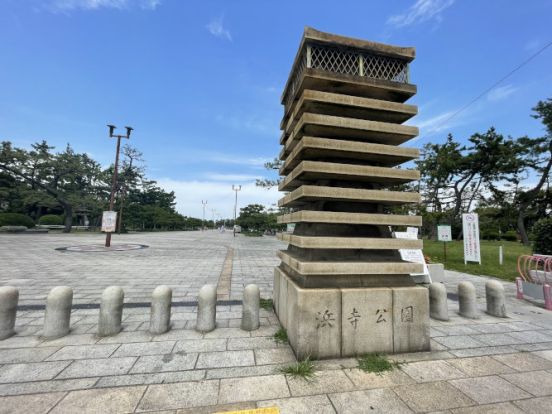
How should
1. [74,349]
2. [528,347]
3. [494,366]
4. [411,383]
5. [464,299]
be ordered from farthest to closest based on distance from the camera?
[464,299] → [528,347] → [74,349] → [494,366] → [411,383]

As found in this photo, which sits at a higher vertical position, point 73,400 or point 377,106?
point 377,106

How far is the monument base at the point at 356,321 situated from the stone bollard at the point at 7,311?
4227 mm

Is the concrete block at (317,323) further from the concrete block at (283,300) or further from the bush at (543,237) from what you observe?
the bush at (543,237)

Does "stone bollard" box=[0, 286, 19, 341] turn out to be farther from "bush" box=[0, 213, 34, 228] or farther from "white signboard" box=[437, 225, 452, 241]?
"bush" box=[0, 213, 34, 228]

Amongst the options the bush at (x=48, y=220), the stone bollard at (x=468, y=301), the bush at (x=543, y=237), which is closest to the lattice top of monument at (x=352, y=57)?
the stone bollard at (x=468, y=301)

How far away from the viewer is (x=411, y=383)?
2.67 m

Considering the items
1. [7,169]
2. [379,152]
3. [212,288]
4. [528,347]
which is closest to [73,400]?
[212,288]

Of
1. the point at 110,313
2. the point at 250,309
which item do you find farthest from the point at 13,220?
the point at 250,309

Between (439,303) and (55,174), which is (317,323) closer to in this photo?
(439,303)

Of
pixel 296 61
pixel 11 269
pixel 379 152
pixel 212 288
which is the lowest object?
pixel 11 269

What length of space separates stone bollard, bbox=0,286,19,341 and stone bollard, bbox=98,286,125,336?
1311 mm

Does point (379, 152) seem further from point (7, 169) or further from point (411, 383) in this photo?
point (7, 169)

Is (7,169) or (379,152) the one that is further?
(7,169)

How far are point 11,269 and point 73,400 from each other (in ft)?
32.5
